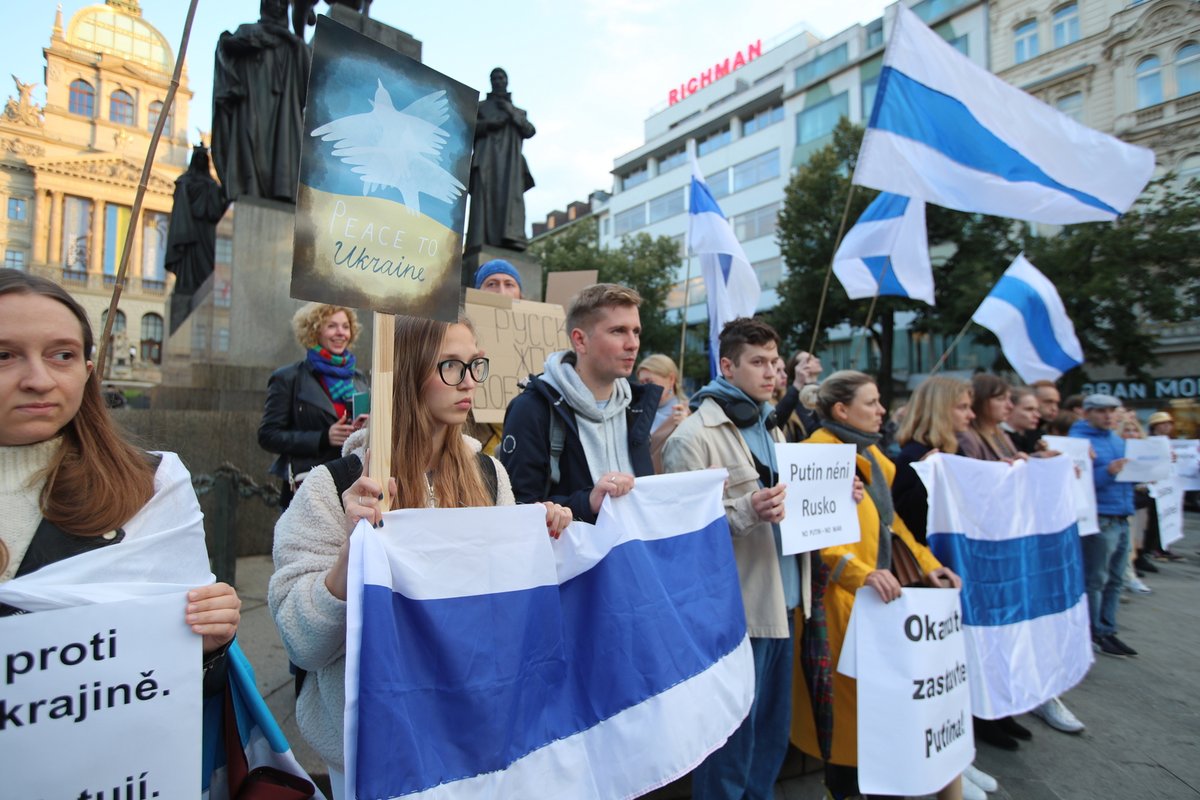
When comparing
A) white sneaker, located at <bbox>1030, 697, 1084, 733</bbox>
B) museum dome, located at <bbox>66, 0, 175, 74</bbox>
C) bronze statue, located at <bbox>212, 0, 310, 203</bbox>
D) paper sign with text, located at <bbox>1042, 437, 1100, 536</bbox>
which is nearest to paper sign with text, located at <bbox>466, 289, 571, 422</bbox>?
white sneaker, located at <bbox>1030, 697, 1084, 733</bbox>

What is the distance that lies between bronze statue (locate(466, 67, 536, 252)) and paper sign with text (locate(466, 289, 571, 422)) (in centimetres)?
478

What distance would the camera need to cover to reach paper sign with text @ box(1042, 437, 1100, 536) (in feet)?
15.7

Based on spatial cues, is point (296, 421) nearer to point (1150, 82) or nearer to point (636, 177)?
point (1150, 82)

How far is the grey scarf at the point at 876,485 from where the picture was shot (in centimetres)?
301

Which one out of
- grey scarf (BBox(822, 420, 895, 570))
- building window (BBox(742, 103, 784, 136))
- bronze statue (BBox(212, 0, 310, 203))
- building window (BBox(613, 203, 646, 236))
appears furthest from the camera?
building window (BBox(613, 203, 646, 236))

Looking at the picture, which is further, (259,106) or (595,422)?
(259,106)

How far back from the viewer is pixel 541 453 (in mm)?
2381

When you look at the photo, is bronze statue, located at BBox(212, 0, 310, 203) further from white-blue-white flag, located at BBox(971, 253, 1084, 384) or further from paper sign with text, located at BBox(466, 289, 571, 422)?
white-blue-white flag, located at BBox(971, 253, 1084, 384)

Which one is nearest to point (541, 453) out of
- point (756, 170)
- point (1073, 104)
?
point (1073, 104)

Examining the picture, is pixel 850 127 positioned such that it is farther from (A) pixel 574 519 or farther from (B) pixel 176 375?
(A) pixel 574 519

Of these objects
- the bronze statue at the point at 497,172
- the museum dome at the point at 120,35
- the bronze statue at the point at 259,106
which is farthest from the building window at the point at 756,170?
the bronze statue at the point at 259,106

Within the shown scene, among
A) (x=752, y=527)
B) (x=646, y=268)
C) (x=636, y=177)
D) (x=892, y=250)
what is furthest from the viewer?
(x=636, y=177)

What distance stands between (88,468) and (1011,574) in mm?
4021

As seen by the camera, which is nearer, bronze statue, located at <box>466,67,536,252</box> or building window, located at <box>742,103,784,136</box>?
bronze statue, located at <box>466,67,536,252</box>
